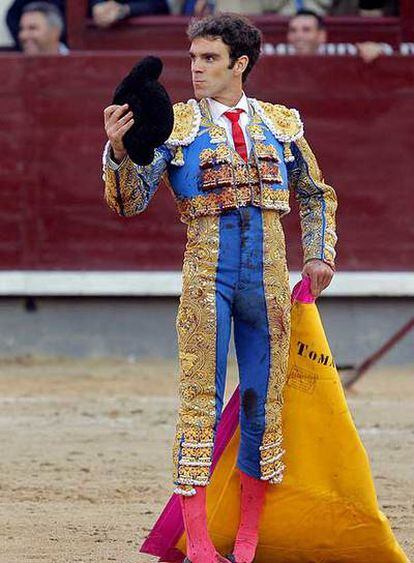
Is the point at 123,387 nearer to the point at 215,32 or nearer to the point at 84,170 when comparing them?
the point at 84,170

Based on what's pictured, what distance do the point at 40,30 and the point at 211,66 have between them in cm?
436

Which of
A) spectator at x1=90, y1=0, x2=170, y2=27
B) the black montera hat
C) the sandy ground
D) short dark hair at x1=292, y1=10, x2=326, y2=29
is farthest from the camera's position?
spectator at x1=90, y1=0, x2=170, y2=27

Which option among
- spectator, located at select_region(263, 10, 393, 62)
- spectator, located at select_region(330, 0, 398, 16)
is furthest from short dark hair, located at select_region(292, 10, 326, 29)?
spectator, located at select_region(330, 0, 398, 16)

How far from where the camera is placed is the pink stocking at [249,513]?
3.99 m

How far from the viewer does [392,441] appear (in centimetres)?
595

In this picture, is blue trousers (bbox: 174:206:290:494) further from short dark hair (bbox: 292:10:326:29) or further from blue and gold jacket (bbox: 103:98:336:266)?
short dark hair (bbox: 292:10:326:29)

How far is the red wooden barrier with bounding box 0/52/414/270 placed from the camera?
8.02m

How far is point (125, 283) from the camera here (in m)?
8.10

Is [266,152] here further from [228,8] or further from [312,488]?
[228,8]

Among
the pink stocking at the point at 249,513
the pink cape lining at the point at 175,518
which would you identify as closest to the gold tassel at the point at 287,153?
the pink cape lining at the point at 175,518

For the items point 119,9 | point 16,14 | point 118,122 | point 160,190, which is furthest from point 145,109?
point 16,14

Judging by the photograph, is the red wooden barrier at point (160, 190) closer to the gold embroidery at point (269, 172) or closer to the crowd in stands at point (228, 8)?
the crowd in stands at point (228, 8)

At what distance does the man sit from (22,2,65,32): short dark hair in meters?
4.15

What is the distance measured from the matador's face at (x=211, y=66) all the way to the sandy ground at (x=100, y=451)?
1298 millimetres
